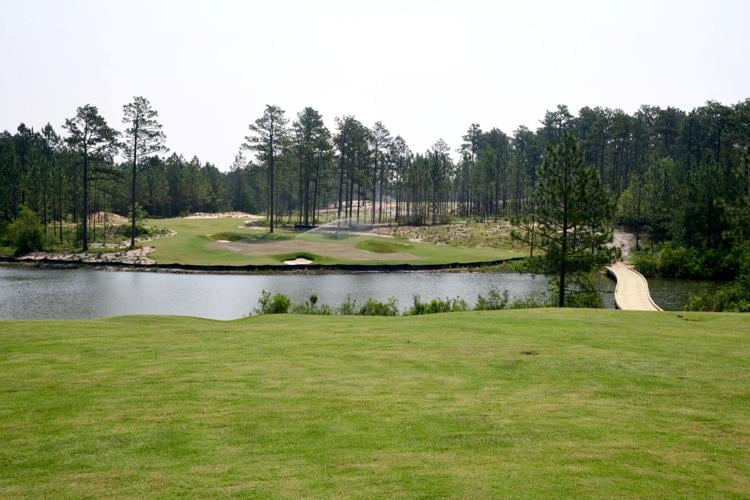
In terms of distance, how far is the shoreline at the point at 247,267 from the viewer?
53438 mm

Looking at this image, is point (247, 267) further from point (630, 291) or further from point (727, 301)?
point (727, 301)

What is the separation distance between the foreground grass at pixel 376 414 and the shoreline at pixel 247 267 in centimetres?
3618

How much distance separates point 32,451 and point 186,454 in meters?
2.17

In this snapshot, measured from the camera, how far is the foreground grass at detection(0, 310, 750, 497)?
738cm

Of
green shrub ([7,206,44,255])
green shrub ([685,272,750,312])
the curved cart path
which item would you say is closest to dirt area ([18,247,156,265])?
green shrub ([7,206,44,255])

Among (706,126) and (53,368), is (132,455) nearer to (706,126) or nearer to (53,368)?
(53,368)

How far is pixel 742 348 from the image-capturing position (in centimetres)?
1541

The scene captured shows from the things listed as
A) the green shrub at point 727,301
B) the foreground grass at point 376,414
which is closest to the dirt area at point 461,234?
the green shrub at point 727,301

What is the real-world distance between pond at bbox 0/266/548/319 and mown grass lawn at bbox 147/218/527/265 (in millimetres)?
5195

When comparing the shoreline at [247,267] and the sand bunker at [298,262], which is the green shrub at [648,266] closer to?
the shoreline at [247,267]

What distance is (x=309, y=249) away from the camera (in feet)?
205

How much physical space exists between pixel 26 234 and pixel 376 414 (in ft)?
210

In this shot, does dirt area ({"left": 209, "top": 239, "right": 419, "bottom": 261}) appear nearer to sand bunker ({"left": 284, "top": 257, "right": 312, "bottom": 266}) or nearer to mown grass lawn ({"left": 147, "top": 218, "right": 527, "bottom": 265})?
mown grass lawn ({"left": 147, "top": 218, "right": 527, "bottom": 265})

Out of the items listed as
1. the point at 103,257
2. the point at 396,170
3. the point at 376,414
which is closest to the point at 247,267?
the point at 103,257
